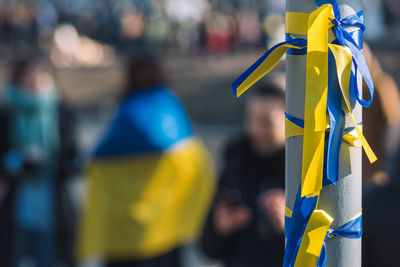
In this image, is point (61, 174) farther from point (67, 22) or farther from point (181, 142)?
point (67, 22)

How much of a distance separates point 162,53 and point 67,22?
13.5 ft

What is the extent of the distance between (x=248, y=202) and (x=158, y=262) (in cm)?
159

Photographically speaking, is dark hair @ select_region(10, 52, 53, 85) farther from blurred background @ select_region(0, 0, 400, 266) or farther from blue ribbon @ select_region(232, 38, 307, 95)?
blurred background @ select_region(0, 0, 400, 266)

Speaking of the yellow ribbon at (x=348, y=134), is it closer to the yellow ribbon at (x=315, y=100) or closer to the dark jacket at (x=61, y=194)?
the yellow ribbon at (x=315, y=100)

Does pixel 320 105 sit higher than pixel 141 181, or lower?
higher

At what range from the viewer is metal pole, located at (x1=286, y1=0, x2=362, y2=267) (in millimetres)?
879

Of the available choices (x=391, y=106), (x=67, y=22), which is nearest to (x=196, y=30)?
(x=67, y=22)

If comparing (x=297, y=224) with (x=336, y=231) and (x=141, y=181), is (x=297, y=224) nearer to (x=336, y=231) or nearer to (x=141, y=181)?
(x=336, y=231)

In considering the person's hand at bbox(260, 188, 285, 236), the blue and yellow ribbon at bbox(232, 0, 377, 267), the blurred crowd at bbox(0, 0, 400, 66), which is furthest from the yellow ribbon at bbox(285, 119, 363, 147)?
the blurred crowd at bbox(0, 0, 400, 66)

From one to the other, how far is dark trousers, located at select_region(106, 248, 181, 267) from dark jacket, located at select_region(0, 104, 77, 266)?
1.49 feet

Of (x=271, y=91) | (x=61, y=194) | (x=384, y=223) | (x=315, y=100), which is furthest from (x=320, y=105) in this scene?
(x=61, y=194)

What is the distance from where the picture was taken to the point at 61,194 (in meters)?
4.26

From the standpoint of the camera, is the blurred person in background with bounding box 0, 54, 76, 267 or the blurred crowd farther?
the blurred crowd

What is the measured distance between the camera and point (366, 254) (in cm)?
177
